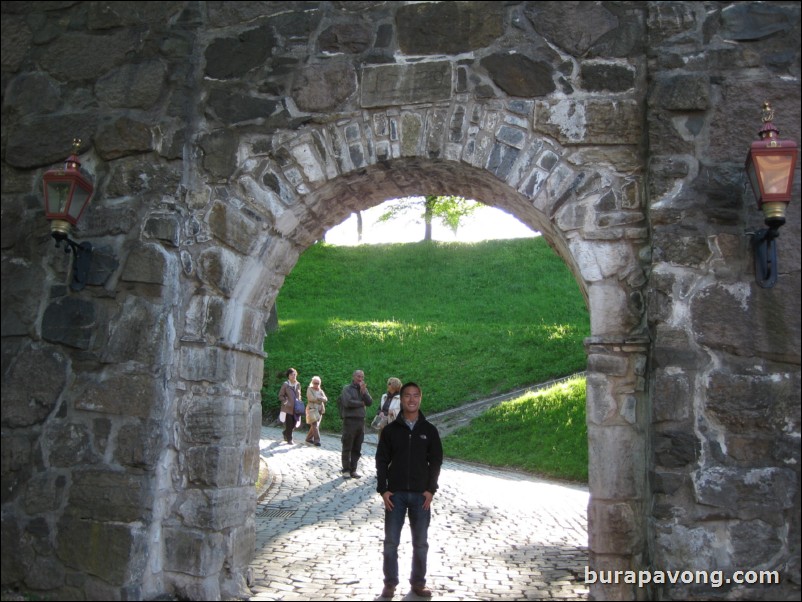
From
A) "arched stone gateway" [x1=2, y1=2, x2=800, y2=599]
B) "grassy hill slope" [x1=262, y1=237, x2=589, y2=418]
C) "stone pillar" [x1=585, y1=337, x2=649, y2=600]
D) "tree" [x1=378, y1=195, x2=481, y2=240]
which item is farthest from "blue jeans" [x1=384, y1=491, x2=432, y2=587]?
"tree" [x1=378, y1=195, x2=481, y2=240]

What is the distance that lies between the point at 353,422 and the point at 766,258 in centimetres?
546

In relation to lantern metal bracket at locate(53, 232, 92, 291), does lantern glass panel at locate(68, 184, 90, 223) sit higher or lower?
higher

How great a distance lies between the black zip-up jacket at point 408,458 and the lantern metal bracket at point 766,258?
1947mm

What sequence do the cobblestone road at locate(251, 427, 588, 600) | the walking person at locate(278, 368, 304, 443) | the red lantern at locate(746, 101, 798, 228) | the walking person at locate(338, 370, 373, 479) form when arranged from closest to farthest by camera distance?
the red lantern at locate(746, 101, 798, 228) → the cobblestone road at locate(251, 427, 588, 600) → the walking person at locate(338, 370, 373, 479) → the walking person at locate(278, 368, 304, 443)

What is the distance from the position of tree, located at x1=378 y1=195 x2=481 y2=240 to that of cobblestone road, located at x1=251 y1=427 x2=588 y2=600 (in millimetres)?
14054

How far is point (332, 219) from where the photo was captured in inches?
187

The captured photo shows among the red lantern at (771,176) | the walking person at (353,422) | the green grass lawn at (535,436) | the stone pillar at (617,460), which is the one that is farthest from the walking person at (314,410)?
the red lantern at (771,176)

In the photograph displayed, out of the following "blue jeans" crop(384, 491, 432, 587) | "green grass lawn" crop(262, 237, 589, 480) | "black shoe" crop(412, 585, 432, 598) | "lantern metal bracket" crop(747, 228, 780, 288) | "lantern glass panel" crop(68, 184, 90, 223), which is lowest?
"black shoe" crop(412, 585, 432, 598)

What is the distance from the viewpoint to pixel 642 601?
347cm

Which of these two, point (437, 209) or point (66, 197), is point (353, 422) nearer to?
point (66, 197)

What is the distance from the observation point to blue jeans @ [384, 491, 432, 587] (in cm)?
412

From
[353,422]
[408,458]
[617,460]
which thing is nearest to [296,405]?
[353,422]

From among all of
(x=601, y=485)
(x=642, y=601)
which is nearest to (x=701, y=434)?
(x=601, y=485)

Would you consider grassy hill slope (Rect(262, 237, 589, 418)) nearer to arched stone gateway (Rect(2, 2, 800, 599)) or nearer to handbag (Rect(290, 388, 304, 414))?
handbag (Rect(290, 388, 304, 414))
